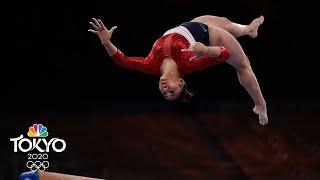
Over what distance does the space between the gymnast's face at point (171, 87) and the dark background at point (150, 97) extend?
6.31ft

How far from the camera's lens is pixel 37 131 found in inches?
220

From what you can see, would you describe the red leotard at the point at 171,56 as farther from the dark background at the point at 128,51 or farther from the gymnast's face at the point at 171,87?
the dark background at the point at 128,51

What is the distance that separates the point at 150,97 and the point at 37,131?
55.8 inches

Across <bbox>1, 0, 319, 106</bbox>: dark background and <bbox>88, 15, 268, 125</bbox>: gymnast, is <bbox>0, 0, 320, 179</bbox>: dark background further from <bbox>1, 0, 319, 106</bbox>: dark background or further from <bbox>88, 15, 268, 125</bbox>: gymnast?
<bbox>88, 15, 268, 125</bbox>: gymnast

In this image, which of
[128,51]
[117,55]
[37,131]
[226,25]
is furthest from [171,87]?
[128,51]

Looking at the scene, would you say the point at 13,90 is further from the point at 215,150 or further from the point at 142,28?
the point at 215,150

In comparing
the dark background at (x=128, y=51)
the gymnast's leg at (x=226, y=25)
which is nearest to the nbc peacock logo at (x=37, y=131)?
the dark background at (x=128, y=51)

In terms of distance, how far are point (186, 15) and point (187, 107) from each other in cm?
100

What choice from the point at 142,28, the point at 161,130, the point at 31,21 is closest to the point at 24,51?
the point at 31,21

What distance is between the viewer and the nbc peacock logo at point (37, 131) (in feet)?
18.2

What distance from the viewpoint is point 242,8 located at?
604cm

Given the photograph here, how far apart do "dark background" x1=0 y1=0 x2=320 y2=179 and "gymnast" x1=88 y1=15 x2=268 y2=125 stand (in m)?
1.68

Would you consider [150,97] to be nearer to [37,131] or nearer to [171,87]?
[37,131]

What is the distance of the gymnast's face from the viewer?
11.6ft
